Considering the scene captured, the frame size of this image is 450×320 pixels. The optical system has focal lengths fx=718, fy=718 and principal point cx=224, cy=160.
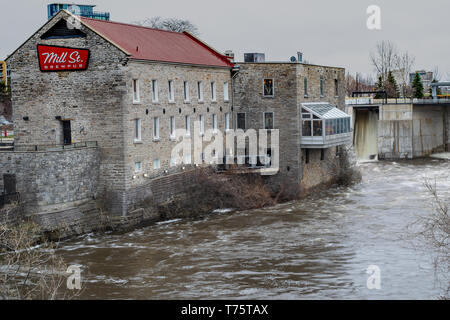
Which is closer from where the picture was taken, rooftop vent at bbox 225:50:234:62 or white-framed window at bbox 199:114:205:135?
white-framed window at bbox 199:114:205:135

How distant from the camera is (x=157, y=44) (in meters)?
47.4

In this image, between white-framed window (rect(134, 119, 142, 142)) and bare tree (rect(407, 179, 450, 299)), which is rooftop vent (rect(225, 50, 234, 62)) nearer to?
white-framed window (rect(134, 119, 142, 142))

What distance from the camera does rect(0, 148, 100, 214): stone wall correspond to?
37.6 metres

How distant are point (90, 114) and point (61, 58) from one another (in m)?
3.80

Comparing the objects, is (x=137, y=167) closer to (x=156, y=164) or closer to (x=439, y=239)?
(x=156, y=164)

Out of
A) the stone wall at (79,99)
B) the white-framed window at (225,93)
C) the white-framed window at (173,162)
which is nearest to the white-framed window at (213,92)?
the white-framed window at (225,93)

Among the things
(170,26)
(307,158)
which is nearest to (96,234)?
(307,158)

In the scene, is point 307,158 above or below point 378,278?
above

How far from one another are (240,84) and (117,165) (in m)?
15.2

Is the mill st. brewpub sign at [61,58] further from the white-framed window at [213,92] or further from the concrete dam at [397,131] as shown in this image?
the concrete dam at [397,131]

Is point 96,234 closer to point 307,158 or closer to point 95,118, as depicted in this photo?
point 95,118

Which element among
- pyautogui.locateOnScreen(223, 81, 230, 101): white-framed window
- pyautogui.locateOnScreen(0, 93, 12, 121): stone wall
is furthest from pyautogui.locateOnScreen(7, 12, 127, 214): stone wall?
pyautogui.locateOnScreen(0, 93, 12, 121): stone wall

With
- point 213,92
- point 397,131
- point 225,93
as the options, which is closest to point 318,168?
point 225,93

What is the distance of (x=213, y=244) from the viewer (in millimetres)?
36469
